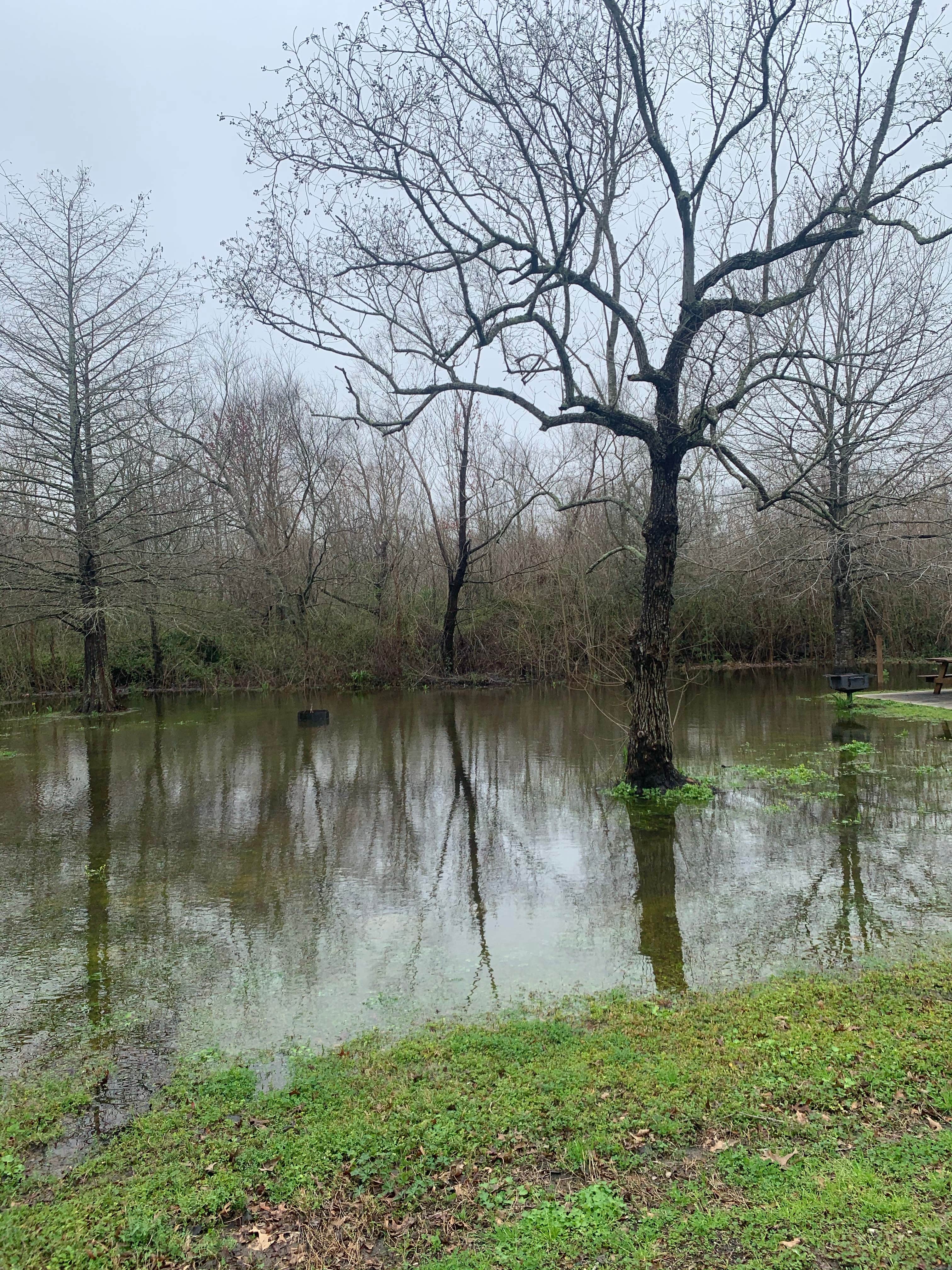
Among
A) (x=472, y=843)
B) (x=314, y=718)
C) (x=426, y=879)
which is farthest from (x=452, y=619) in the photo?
(x=426, y=879)

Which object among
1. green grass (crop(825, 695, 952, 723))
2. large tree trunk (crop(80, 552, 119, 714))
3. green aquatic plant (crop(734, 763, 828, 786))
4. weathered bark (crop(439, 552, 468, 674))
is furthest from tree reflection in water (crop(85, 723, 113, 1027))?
weathered bark (crop(439, 552, 468, 674))

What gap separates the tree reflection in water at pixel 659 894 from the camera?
4.87 m

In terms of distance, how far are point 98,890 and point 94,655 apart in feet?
46.6

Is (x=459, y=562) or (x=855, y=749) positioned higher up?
(x=459, y=562)

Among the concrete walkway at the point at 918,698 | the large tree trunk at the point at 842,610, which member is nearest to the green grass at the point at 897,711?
the concrete walkway at the point at 918,698

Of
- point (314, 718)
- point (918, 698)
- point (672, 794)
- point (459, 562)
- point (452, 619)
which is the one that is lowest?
point (672, 794)

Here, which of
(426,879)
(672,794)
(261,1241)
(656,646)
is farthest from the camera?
(656,646)

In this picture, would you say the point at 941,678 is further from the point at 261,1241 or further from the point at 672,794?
the point at 261,1241

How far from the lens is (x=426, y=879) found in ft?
22.7

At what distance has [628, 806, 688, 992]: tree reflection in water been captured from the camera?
16.0 ft

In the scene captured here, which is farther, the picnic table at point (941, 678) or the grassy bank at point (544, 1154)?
the picnic table at point (941, 678)

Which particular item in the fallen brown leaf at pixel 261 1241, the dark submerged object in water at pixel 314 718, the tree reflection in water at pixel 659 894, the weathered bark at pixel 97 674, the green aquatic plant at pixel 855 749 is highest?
the weathered bark at pixel 97 674

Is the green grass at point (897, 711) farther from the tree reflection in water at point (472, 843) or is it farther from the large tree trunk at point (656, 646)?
the tree reflection in water at point (472, 843)

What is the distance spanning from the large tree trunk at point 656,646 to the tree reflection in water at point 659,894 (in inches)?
28.2
